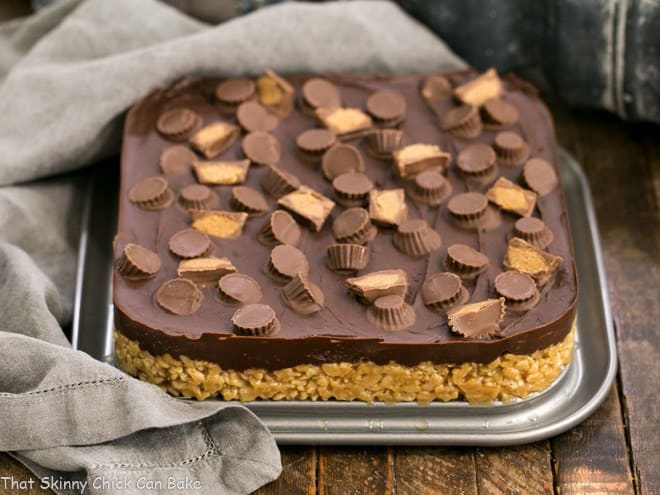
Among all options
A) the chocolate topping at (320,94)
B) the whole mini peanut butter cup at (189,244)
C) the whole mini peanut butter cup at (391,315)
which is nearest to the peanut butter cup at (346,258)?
the whole mini peanut butter cup at (391,315)

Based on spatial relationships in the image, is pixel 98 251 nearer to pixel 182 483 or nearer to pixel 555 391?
pixel 182 483


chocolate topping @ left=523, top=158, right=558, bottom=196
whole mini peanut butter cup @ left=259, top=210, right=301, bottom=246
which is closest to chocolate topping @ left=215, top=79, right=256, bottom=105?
whole mini peanut butter cup @ left=259, top=210, right=301, bottom=246

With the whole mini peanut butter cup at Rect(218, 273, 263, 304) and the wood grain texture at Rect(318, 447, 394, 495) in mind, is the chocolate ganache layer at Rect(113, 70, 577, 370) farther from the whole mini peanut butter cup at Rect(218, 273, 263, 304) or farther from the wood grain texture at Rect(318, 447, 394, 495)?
the wood grain texture at Rect(318, 447, 394, 495)

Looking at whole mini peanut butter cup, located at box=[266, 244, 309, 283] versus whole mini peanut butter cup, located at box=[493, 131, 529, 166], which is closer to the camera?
whole mini peanut butter cup, located at box=[266, 244, 309, 283]

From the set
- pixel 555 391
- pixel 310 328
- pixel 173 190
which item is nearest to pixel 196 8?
pixel 173 190

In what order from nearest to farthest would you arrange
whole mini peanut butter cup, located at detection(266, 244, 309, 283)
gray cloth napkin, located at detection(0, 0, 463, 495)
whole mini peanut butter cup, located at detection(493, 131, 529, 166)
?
gray cloth napkin, located at detection(0, 0, 463, 495) → whole mini peanut butter cup, located at detection(266, 244, 309, 283) → whole mini peanut butter cup, located at detection(493, 131, 529, 166)

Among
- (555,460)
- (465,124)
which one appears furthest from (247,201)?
(555,460)

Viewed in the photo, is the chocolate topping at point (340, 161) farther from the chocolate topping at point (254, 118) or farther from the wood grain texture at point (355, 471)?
the wood grain texture at point (355, 471)

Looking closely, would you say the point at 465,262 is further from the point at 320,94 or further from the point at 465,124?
the point at 320,94
